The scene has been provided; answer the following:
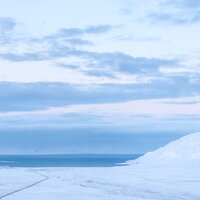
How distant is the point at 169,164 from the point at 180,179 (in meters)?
18.4

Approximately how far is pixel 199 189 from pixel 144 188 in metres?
3.50

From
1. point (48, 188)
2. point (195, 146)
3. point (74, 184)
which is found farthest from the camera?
point (195, 146)

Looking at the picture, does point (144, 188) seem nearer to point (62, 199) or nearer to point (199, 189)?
point (199, 189)

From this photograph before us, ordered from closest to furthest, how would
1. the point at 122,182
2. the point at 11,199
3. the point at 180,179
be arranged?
the point at 11,199, the point at 122,182, the point at 180,179

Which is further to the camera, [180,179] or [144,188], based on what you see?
[180,179]

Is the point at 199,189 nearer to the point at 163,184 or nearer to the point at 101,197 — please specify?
the point at 163,184

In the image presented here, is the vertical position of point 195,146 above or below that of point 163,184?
above

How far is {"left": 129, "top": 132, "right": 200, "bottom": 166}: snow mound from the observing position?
59.7 metres

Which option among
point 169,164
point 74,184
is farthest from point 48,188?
point 169,164

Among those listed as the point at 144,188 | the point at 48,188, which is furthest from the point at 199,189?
the point at 48,188

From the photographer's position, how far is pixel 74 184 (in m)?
35.0

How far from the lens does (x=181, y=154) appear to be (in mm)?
63844

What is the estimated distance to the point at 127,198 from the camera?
2691 cm

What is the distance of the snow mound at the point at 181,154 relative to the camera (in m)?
59.7
